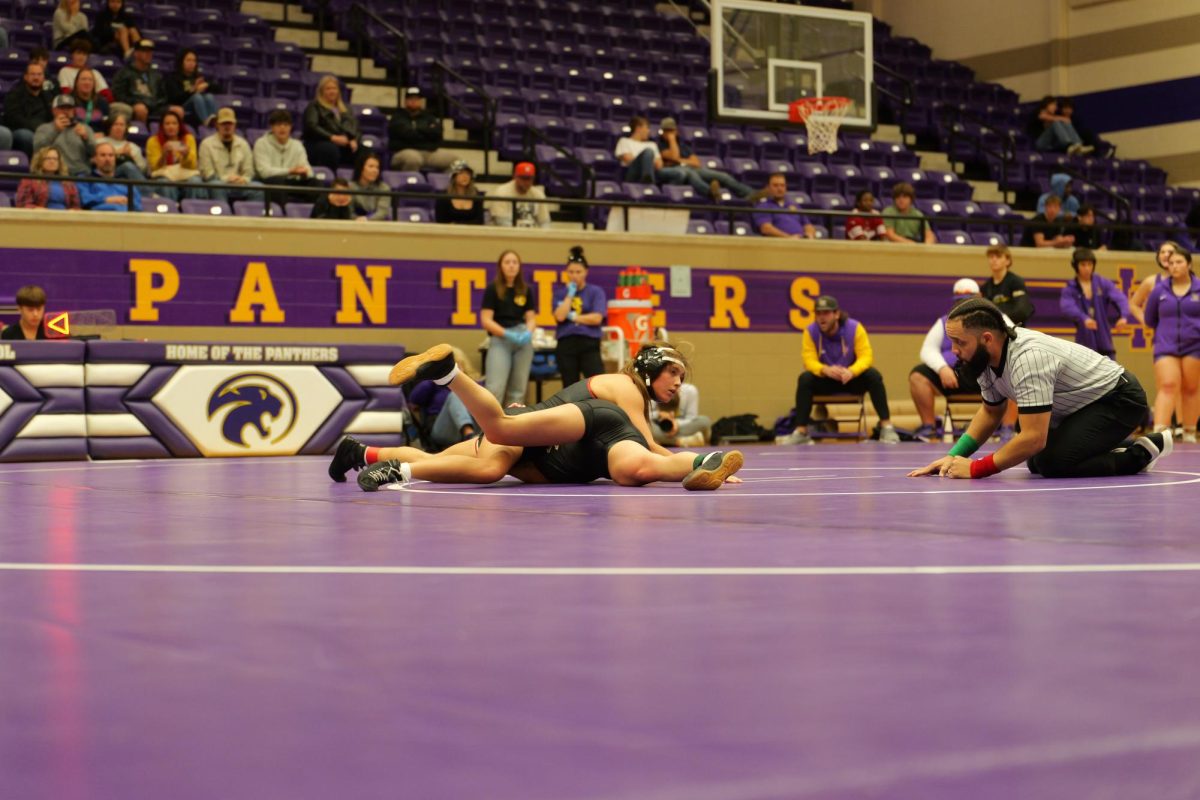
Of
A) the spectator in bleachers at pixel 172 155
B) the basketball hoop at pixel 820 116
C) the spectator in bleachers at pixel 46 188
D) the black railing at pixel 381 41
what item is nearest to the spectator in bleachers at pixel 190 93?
the spectator in bleachers at pixel 172 155

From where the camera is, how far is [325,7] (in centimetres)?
1791

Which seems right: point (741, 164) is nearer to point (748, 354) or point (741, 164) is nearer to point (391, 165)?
point (748, 354)

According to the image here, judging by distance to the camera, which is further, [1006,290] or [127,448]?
[1006,290]

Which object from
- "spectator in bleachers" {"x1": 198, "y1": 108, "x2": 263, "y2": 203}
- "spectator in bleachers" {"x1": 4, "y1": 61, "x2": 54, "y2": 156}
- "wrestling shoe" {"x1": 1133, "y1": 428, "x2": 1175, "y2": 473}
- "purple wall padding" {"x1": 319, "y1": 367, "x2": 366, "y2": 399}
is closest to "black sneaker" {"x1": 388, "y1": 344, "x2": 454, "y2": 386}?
"wrestling shoe" {"x1": 1133, "y1": 428, "x2": 1175, "y2": 473}

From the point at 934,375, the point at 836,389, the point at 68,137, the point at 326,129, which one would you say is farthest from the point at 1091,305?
the point at 68,137

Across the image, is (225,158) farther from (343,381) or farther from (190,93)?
(343,381)

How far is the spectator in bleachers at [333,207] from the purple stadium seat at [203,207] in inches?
30.5

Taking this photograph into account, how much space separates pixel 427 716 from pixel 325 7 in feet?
55.4

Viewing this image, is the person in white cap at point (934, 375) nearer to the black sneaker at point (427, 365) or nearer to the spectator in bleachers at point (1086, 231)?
the spectator in bleachers at point (1086, 231)

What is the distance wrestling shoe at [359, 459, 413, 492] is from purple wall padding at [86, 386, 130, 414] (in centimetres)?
420

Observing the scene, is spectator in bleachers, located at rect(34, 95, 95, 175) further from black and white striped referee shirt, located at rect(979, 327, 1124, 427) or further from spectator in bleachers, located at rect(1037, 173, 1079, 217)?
spectator in bleachers, located at rect(1037, 173, 1079, 217)

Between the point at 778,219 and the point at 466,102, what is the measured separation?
375 cm

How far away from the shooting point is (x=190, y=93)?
1423cm

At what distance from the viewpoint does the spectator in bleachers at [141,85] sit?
13.9 m
